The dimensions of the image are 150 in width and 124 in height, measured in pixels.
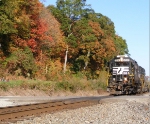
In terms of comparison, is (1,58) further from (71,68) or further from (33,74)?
(71,68)

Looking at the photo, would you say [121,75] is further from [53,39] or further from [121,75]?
[53,39]

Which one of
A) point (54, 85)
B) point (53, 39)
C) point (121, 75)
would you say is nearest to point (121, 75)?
point (121, 75)

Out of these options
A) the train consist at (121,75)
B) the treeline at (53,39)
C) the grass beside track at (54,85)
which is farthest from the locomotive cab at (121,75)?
the treeline at (53,39)

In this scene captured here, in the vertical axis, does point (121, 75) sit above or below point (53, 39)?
below

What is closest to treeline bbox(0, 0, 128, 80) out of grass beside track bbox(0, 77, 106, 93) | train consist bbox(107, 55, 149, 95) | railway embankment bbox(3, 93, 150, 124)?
grass beside track bbox(0, 77, 106, 93)

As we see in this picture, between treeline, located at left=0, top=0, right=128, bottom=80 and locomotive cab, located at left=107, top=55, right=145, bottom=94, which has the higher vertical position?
treeline, located at left=0, top=0, right=128, bottom=80

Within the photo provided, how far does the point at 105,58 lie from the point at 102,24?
9584mm

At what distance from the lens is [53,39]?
55750 mm

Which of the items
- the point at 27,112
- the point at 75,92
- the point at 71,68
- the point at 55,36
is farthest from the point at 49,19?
the point at 27,112

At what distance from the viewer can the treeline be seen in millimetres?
40188

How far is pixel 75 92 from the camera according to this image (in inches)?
1412

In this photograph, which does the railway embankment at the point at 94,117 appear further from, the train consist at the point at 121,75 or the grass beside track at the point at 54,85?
the train consist at the point at 121,75

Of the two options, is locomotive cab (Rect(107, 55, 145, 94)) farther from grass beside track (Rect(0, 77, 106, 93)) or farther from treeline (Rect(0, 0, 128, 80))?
treeline (Rect(0, 0, 128, 80))

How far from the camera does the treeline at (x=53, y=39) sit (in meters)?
40.2
